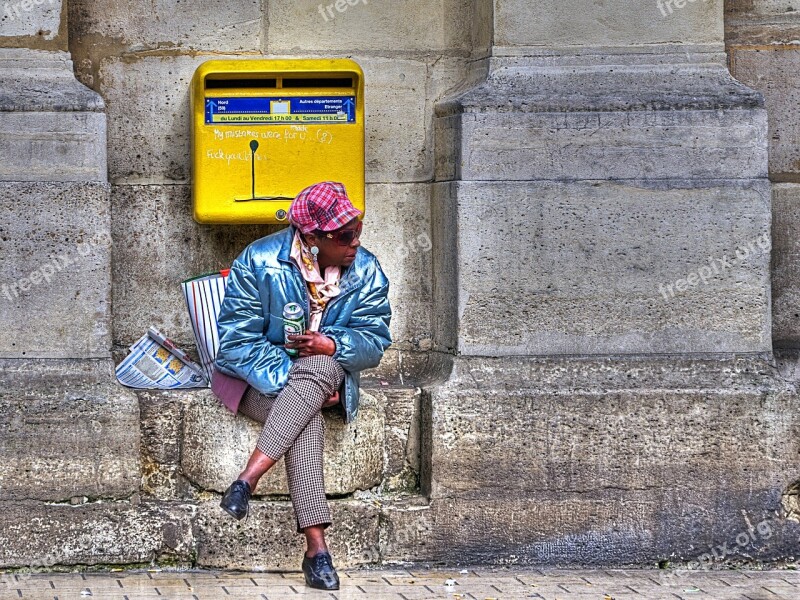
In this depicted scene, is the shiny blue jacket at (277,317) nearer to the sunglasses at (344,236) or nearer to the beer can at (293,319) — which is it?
the beer can at (293,319)

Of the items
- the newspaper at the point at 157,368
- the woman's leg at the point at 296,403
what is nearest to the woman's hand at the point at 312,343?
the woman's leg at the point at 296,403

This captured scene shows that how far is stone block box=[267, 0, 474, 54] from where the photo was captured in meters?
6.30

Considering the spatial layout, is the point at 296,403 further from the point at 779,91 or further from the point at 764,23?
the point at 764,23

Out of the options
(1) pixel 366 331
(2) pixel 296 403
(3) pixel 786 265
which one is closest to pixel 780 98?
(3) pixel 786 265

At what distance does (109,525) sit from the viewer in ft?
18.9

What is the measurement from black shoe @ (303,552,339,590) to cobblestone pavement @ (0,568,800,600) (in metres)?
0.04

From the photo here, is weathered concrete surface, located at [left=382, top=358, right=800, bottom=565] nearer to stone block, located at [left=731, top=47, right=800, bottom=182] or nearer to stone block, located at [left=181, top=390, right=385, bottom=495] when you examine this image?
stone block, located at [left=181, top=390, right=385, bottom=495]

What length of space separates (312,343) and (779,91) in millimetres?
2550

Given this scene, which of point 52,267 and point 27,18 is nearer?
point 52,267

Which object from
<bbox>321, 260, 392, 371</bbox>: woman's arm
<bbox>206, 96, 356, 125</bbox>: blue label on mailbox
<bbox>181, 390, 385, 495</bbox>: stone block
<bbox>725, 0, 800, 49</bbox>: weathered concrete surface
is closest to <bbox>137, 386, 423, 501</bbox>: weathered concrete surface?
<bbox>181, 390, 385, 495</bbox>: stone block

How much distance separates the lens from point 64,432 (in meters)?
5.70

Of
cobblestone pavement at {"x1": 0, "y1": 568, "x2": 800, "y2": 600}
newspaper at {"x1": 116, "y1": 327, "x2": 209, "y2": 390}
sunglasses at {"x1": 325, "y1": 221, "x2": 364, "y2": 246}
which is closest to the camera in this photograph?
cobblestone pavement at {"x1": 0, "y1": 568, "x2": 800, "y2": 600}

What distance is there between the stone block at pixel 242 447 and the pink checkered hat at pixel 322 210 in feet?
2.74

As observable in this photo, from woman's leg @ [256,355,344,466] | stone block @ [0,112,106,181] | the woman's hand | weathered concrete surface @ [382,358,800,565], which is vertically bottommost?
weathered concrete surface @ [382,358,800,565]
